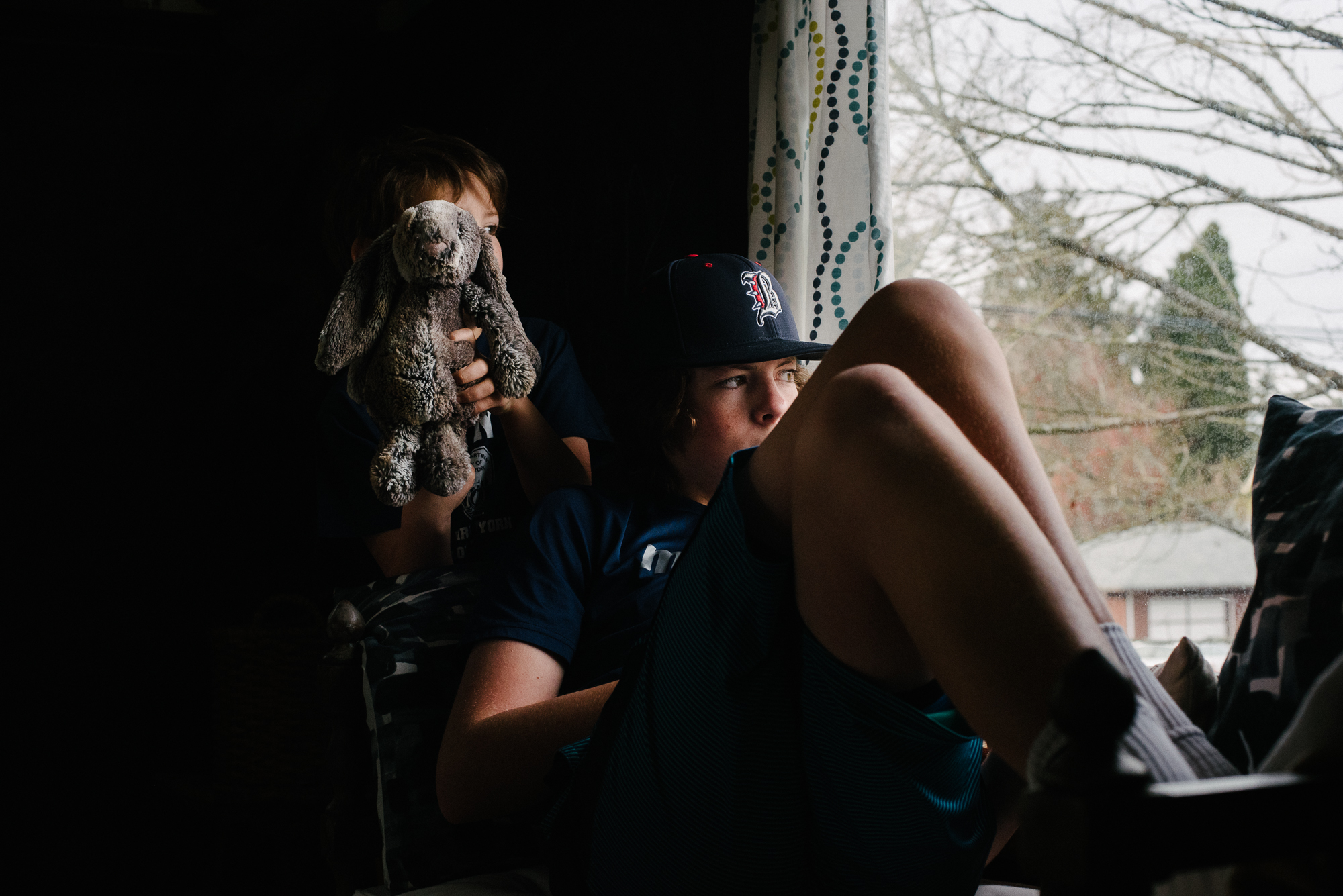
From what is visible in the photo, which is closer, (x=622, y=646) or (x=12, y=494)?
(x=622, y=646)

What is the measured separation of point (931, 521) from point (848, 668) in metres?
0.16

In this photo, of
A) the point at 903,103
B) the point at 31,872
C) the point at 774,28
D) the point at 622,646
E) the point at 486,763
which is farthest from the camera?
the point at 31,872

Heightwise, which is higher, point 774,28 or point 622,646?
point 774,28

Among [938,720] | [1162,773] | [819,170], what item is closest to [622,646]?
[938,720]

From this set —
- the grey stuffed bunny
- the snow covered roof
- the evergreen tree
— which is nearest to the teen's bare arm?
the grey stuffed bunny

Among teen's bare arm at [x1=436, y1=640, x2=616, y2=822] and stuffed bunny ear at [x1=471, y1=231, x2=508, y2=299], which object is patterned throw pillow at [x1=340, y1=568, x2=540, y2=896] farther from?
stuffed bunny ear at [x1=471, y1=231, x2=508, y2=299]

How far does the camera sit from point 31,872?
90.0 inches

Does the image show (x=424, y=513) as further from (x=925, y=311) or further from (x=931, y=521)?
(x=931, y=521)

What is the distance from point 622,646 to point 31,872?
2.05 m

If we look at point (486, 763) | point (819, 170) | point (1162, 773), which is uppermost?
point (819, 170)

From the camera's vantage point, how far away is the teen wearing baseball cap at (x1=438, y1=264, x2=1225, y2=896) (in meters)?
0.53

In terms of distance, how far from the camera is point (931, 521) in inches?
22.4

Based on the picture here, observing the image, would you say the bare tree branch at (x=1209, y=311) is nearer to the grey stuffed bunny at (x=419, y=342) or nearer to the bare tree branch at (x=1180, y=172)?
the bare tree branch at (x=1180, y=172)

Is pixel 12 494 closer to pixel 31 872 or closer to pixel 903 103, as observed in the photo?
pixel 31 872
